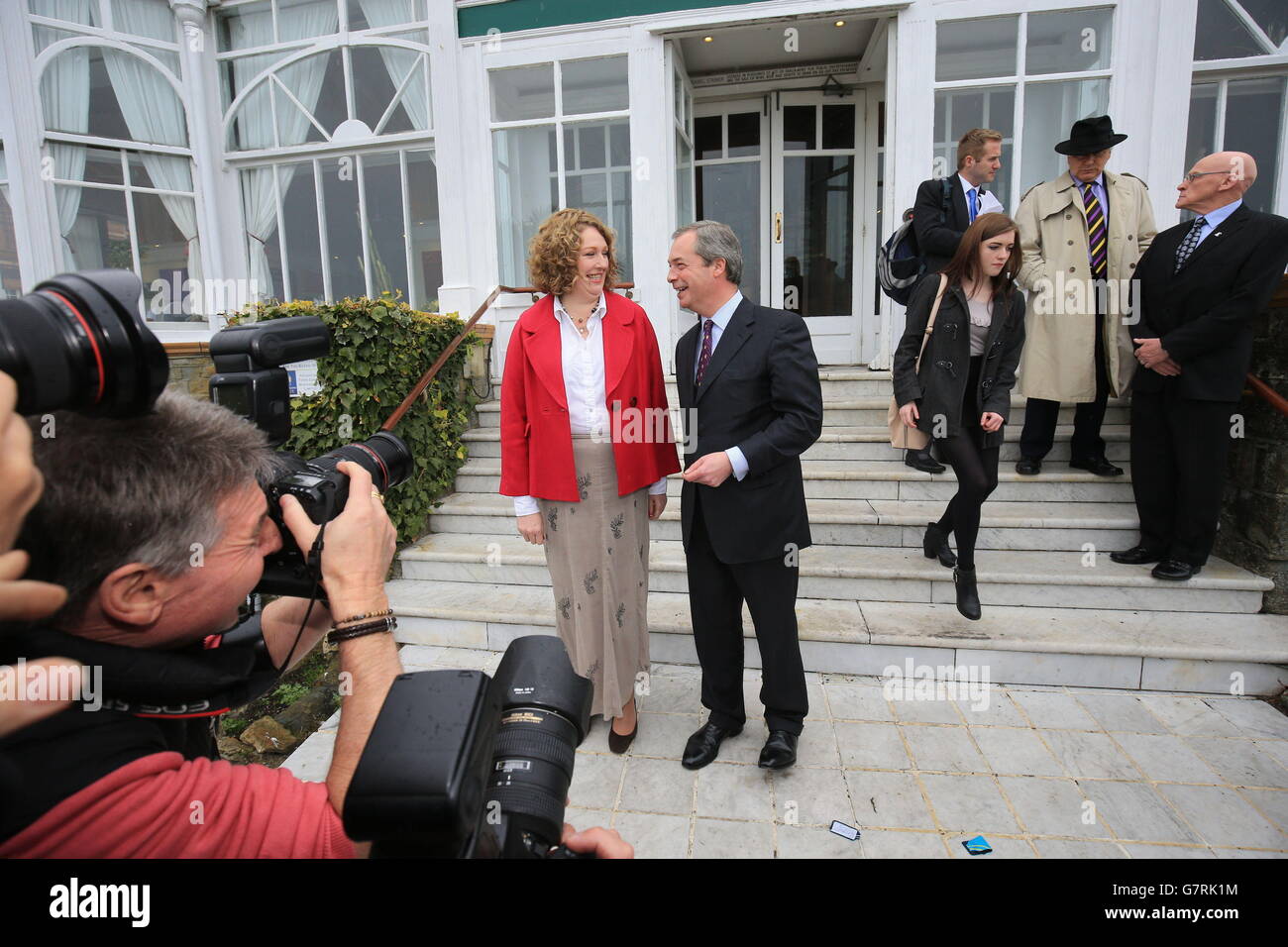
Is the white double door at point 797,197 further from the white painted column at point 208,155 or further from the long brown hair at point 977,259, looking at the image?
the white painted column at point 208,155

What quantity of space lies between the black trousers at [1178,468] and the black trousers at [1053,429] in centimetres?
45

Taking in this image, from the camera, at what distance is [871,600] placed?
3.57 m

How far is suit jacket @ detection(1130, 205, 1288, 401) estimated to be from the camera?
305 centimetres

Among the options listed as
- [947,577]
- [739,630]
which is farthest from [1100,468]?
[739,630]

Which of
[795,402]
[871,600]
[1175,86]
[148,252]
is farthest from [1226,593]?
[148,252]

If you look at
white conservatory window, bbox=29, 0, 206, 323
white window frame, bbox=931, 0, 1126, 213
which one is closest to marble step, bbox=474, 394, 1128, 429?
white window frame, bbox=931, 0, 1126, 213

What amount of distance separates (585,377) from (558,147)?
4.02 meters

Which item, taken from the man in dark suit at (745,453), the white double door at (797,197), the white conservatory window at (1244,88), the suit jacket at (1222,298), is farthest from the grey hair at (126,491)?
the white conservatory window at (1244,88)

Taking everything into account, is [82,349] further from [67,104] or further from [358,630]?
[67,104]

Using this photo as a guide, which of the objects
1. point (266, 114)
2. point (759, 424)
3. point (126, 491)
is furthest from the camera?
point (266, 114)

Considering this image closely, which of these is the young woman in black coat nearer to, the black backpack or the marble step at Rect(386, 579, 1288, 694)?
the marble step at Rect(386, 579, 1288, 694)

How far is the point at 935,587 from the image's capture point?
11.5 feet

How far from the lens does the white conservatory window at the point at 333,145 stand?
6008 millimetres

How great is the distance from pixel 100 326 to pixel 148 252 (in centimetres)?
731
